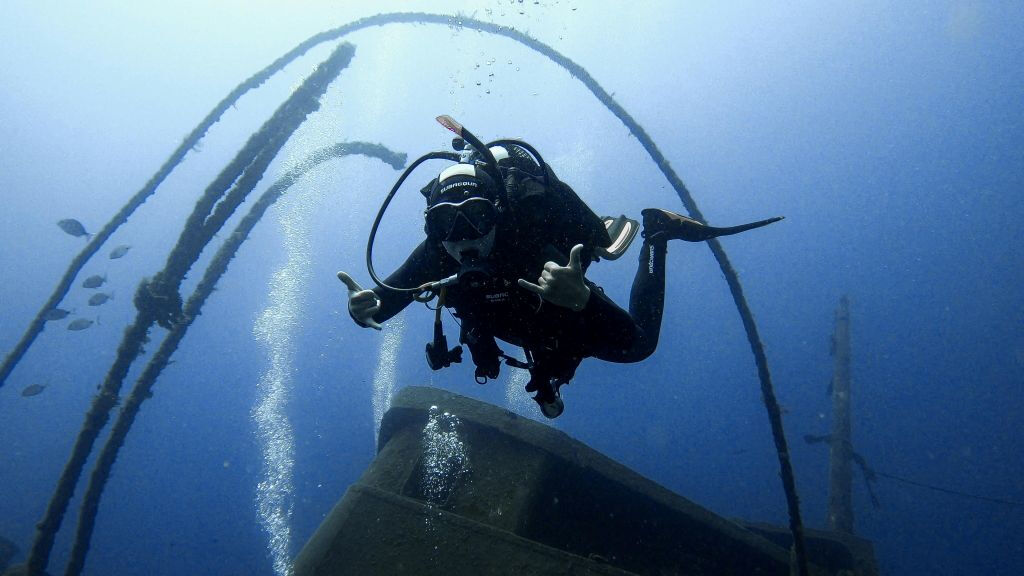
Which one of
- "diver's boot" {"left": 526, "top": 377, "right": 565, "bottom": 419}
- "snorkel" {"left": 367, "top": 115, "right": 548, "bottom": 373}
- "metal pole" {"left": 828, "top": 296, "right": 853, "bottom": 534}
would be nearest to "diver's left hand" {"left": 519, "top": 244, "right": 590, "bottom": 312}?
"snorkel" {"left": 367, "top": 115, "right": 548, "bottom": 373}

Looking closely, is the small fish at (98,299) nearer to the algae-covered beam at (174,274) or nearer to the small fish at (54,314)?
the small fish at (54,314)

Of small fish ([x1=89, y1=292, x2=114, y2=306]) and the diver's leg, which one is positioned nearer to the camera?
the diver's leg

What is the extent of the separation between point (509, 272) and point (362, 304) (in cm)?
117

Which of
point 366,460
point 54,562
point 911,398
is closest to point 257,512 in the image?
point 366,460

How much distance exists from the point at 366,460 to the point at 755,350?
5762 centimetres

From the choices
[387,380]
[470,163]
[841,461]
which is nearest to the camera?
[470,163]

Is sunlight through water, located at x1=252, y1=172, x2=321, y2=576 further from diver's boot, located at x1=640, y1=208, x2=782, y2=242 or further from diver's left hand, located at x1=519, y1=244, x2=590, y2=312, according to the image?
diver's left hand, located at x1=519, y1=244, x2=590, y2=312

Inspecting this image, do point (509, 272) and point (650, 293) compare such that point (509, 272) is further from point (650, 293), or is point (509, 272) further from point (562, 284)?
point (650, 293)

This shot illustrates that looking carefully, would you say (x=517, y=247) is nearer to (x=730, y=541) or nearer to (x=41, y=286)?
(x=730, y=541)

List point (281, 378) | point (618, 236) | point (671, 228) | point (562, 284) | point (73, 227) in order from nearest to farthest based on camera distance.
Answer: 1. point (562, 284)
2. point (618, 236)
3. point (671, 228)
4. point (73, 227)
5. point (281, 378)

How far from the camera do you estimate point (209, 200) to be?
8172 millimetres

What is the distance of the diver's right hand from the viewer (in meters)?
3.31

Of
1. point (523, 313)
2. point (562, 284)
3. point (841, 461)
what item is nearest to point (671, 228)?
point (523, 313)

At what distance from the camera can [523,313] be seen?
3.01m
